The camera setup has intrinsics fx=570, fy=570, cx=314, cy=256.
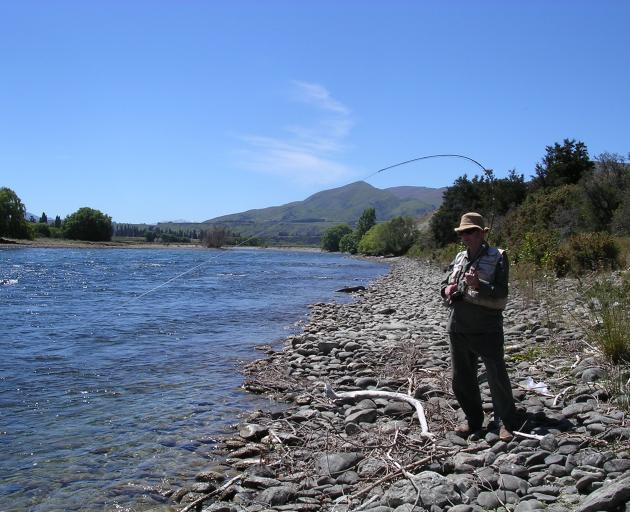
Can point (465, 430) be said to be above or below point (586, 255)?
below

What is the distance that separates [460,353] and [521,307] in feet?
29.7

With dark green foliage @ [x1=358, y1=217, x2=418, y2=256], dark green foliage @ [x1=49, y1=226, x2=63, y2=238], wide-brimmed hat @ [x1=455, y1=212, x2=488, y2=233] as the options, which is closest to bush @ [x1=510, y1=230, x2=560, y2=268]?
wide-brimmed hat @ [x1=455, y1=212, x2=488, y2=233]

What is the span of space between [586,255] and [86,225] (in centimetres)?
12247

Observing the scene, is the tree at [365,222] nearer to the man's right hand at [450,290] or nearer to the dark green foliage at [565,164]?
the dark green foliage at [565,164]

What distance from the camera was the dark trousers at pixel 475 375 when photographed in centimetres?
542

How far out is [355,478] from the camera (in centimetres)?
511

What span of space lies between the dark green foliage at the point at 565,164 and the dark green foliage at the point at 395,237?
5600 centimetres

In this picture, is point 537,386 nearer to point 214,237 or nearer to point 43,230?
point 214,237

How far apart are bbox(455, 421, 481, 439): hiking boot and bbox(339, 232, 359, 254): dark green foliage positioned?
409ft

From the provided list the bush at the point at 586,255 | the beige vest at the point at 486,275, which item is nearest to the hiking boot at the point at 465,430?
the beige vest at the point at 486,275

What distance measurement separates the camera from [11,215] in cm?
10019

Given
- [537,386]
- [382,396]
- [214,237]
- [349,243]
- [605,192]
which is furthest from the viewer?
[349,243]

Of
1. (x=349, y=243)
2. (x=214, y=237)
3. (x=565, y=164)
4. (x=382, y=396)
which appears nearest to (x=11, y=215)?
(x=214, y=237)

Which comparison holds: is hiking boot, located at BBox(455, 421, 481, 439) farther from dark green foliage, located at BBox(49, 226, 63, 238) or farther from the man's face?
dark green foliage, located at BBox(49, 226, 63, 238)
